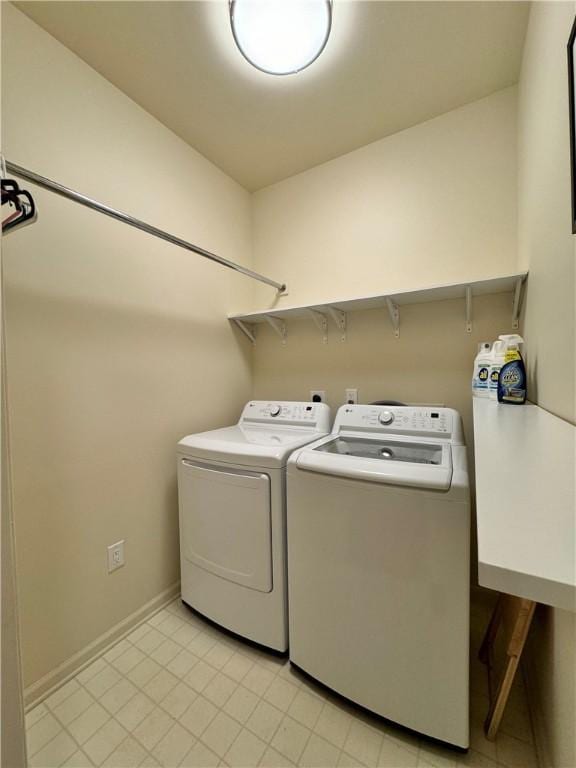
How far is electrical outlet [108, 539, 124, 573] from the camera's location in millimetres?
1475

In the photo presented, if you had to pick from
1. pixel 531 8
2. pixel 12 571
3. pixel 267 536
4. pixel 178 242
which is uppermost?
pixel 531 8

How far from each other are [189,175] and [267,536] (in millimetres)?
2118

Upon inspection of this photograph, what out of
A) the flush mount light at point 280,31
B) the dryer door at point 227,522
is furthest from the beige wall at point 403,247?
the dryer door at point 227,522

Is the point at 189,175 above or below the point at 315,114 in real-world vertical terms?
below

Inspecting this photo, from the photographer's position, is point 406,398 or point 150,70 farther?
point 406,398

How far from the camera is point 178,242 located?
1.43 meters

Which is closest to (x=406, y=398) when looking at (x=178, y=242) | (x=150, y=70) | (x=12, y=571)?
(x=178, y=242)

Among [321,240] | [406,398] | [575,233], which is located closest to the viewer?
[575,233]

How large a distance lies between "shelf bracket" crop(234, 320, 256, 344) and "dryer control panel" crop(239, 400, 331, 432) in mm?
591

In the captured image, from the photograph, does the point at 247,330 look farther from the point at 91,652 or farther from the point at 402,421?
the point at 91,652

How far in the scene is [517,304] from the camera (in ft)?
5.01

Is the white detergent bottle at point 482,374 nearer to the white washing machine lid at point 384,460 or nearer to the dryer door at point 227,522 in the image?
the white washing machine lid at point 384,460

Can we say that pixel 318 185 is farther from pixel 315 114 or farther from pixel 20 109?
pixel 20 109

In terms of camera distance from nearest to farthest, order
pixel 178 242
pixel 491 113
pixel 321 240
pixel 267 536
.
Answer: pixel 267 536
pixel 178 242
pixel 491 113
pixel 321 240
